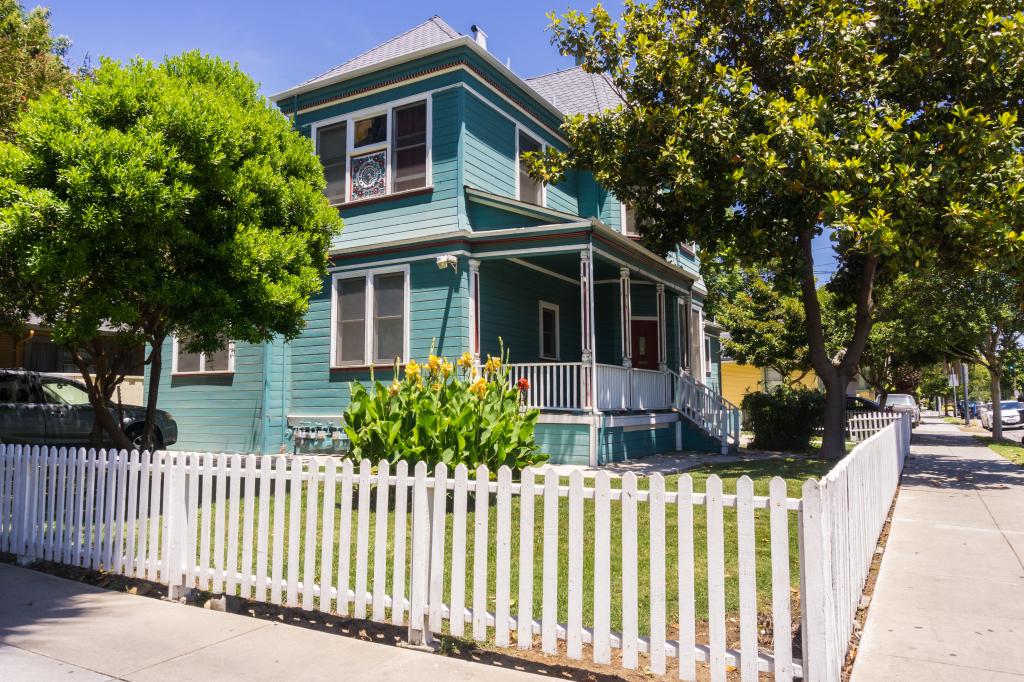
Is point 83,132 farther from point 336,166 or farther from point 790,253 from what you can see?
point 790,253

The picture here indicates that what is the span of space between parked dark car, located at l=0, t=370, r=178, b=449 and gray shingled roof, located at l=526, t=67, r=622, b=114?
12604 millimetres

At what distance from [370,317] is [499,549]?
11.2 meters

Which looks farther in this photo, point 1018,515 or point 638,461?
point 638,461

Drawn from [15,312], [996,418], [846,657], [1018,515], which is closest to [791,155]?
[1018,515]

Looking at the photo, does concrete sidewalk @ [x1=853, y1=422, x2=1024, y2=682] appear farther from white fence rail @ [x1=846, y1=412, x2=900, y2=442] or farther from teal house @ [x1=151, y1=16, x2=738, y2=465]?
white fence rail @ [x1=846, y1=412, x2=900, y2=442]

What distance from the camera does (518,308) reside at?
16.2 m

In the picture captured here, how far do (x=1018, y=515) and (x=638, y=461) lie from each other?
6536 mm

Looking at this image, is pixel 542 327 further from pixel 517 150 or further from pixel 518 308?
pixel 517 150

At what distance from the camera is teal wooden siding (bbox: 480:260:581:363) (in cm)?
1512

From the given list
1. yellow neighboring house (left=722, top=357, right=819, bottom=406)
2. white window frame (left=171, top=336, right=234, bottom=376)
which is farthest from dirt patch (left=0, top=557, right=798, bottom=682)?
yellow neighboring house (left=722, top=357, right=819, bottom=406)

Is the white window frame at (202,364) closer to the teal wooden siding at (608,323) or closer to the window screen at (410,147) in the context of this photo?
the window screen at (410,147)

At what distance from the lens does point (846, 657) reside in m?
4.34

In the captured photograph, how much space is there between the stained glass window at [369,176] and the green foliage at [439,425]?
306 inches

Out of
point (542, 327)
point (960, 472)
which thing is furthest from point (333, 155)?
point (960, 472)
